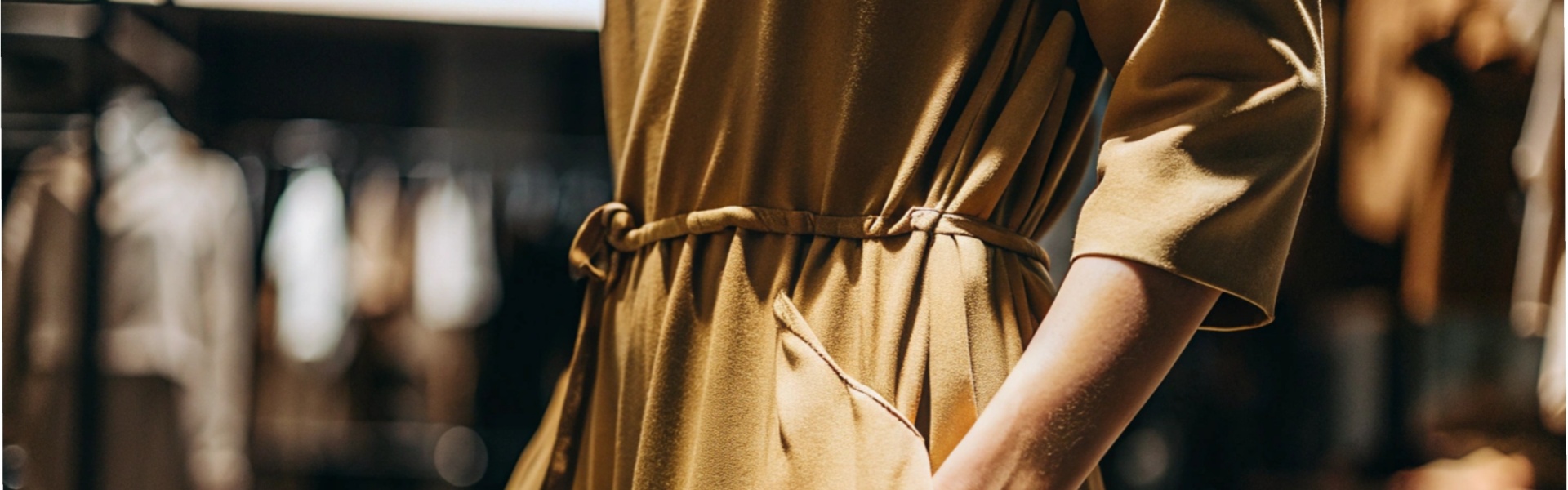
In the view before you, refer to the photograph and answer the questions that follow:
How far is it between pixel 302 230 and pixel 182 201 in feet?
0.85

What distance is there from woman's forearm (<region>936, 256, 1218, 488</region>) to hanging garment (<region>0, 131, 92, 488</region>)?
2.19 m

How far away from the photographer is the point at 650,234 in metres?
0.54

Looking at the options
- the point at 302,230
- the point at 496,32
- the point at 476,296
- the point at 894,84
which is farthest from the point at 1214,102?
the point at 302,230

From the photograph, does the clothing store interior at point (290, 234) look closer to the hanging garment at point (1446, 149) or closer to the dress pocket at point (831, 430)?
the hanging garment at point (1446, 149)

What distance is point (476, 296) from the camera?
83.2 inches

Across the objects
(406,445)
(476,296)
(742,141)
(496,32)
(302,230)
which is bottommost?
(406,445)

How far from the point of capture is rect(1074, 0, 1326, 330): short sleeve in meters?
0.40

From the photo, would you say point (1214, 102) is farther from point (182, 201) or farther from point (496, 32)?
point (182, 201)

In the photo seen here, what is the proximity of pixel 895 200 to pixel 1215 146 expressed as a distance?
14cm

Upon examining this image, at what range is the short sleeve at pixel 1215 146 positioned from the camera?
0.40 m

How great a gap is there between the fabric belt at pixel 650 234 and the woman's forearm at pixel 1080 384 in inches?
3.2

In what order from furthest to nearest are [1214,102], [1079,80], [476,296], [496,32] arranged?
1. [476,296]
2. [496,32]
3. [1079,80]
4. [1214,102]

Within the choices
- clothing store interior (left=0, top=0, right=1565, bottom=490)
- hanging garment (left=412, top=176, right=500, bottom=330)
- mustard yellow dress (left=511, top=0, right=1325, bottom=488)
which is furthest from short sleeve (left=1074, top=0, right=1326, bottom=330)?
hanging garment (left=412, top=176, right=500, bottom=330)

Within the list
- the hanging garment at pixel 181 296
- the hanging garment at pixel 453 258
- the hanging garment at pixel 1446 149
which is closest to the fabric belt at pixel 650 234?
the hanging garment at pixel 1446 149
